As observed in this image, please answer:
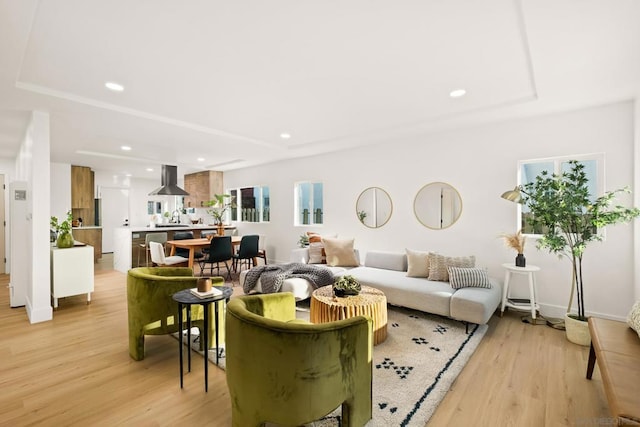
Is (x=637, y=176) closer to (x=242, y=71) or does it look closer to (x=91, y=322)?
(x=242, y=71)

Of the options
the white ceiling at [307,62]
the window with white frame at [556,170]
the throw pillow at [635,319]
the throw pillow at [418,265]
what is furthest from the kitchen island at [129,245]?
the throw pillow at [635,319]

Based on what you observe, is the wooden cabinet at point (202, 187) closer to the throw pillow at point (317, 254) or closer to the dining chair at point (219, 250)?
the dining chair at point (219, 250)

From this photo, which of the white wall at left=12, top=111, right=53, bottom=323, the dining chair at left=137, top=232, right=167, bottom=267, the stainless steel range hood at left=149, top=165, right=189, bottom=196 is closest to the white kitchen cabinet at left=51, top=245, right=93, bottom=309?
the white wall at left=12, top=111, right=53, bottom=323

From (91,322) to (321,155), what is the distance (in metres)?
4.55

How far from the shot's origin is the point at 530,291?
342 centimetres

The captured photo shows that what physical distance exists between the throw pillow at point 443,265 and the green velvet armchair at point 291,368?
2.48 metres

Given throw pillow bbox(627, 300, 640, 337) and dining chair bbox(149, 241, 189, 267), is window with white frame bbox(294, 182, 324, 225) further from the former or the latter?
throw pillow bbox(627, 300, 640, 337)

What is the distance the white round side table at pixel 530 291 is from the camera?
3388 millimetres

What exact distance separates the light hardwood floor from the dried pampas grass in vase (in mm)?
752

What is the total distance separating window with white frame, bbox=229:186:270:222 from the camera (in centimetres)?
744

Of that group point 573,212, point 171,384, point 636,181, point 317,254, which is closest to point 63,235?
point 171,384

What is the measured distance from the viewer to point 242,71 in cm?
262

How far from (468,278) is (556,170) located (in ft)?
5.86

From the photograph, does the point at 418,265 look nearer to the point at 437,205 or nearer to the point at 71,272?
the point at 437,205
